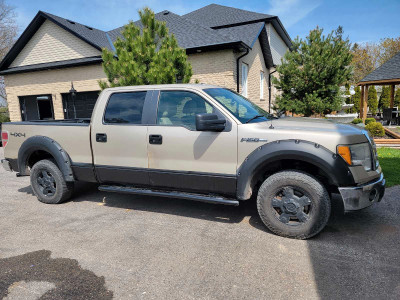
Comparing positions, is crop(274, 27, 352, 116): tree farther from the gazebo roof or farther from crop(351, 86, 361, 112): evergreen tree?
crop(351, 86, 361, 112): evergreen tree

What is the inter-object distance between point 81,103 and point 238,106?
13.8 metres

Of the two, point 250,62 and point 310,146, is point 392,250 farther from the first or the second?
point 250,62

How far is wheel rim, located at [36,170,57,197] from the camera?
5.27m

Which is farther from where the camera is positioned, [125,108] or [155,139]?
[125,108]

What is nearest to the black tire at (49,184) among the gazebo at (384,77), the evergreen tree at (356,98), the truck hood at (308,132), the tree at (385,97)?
the truck hood at (308,132)

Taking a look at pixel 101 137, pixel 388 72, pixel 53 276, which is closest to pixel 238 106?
pixel 101 137

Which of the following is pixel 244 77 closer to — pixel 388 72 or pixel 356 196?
pixel 388 72

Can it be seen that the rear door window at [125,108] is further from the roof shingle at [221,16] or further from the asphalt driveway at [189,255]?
the roof shingle at [221,16]

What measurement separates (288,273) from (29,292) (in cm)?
247

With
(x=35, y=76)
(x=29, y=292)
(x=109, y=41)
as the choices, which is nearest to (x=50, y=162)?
(x=29, y=292)

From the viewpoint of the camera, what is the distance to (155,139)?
4246 mm

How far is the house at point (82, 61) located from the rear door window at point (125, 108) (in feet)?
27.3

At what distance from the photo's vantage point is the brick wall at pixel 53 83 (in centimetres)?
1538

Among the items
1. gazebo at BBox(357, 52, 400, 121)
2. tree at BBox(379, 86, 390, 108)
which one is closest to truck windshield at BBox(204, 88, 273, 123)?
gazebo at BBox(357, 52, 400, 121)
